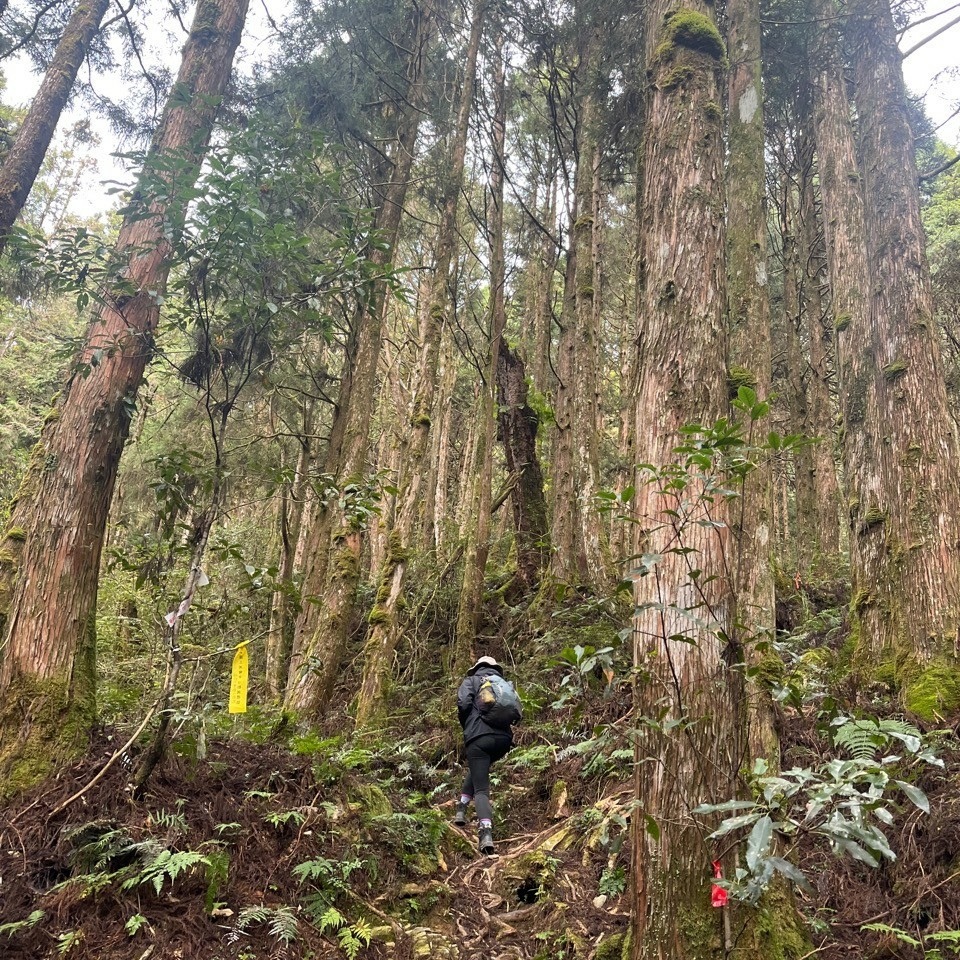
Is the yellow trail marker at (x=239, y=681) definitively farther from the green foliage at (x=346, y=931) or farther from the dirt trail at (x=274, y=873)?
the green foliage at (x=346, y=931)

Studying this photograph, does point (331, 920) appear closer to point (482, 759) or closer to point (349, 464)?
point (482, 759)

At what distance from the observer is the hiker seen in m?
5.71

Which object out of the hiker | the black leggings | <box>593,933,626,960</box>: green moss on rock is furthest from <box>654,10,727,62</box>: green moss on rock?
the black leggings

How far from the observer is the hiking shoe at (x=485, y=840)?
5.35 meters

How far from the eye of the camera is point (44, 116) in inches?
288

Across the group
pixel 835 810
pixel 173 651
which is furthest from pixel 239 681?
pixel 835 810

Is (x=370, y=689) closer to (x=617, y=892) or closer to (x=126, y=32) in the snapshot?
(x=617, y=892)

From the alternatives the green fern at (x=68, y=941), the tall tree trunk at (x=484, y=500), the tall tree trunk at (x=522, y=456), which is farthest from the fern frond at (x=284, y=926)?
the tall tree trunk at (x=522, y=456)

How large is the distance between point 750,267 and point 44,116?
312 inches

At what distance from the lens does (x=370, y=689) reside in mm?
7629

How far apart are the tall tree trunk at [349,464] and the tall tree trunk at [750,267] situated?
334 cm

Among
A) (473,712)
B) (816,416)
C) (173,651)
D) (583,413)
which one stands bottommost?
(473,712)

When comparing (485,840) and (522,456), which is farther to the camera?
(522,456)

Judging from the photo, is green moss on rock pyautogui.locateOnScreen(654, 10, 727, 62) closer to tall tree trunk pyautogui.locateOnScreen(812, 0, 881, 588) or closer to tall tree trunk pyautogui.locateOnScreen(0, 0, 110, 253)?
tall tree trunk pyautogui.locateOnScreen(812, 0, 881, 588)
